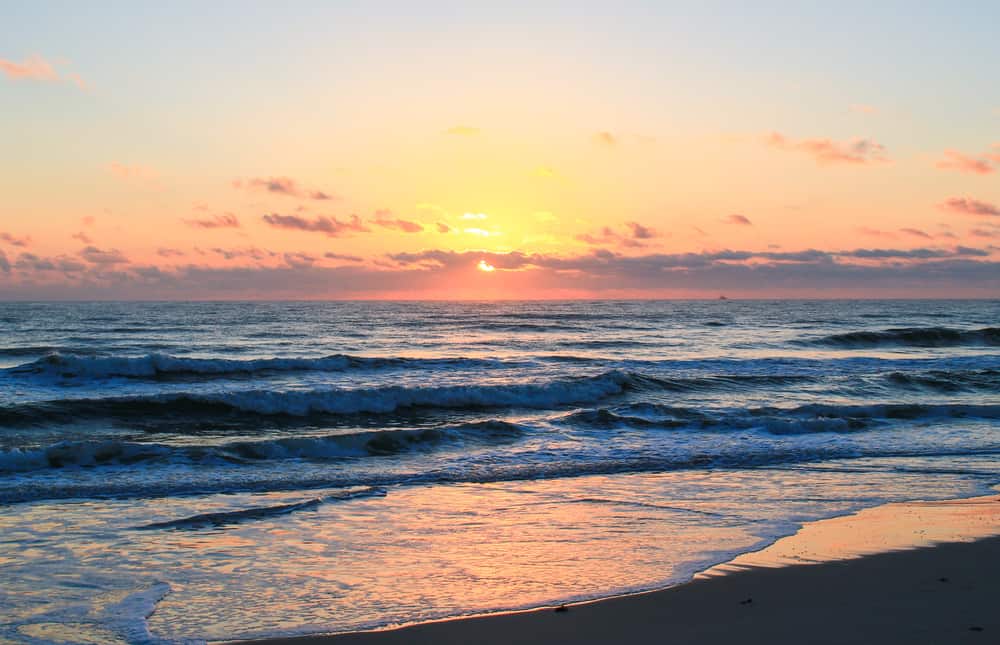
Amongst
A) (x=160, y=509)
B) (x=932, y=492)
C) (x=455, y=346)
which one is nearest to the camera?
(x=160, y=509)

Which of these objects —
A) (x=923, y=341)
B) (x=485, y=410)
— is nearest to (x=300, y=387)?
(x=485, y=410)

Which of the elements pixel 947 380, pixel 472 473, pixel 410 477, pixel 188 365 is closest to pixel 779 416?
pixel 472 473

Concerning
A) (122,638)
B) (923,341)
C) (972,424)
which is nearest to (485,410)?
(972,424)

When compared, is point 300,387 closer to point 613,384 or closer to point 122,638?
point 613,384

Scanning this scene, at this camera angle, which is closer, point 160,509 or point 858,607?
point 858,607

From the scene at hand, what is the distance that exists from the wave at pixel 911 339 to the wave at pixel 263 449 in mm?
33774

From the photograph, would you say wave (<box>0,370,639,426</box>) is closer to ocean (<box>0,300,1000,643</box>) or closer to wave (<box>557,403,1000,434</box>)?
ocean (<box>0,300,1000,643</box>)

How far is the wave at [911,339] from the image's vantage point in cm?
4697

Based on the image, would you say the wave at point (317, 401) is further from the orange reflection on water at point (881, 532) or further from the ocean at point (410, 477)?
Result: the orange reflection on water at point (881, 532)

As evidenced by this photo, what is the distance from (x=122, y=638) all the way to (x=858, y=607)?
19.6 ft

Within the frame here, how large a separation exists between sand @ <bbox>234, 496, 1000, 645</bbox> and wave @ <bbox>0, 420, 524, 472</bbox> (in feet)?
30.0

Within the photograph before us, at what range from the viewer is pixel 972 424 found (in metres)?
19.8

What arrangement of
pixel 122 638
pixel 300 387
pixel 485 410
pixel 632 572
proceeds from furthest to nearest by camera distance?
1. pixel 300 387
2. pixel 485 410
3. pixel 632 572
4. pixel 122 638

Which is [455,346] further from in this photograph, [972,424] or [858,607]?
[858,607]
